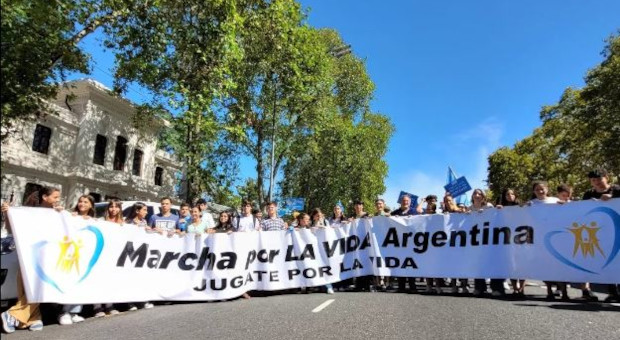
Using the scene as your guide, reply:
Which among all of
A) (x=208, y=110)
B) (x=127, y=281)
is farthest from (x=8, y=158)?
(x=208, y=110)

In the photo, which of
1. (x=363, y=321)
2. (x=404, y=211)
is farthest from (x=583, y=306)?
(x=404, y=211)

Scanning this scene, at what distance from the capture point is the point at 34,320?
240 inches

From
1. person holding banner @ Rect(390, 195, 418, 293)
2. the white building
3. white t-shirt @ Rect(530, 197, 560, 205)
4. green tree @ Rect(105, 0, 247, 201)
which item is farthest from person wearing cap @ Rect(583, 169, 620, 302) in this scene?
the white building

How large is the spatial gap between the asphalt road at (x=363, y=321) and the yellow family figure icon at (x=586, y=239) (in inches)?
34.0

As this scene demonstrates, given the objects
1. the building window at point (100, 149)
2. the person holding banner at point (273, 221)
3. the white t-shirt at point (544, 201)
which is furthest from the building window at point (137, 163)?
the white t-shirt at point (544, 201)

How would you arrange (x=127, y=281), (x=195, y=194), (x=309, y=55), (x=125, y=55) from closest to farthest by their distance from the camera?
(x=127, y=281) < (x=125, y=55) < (x=195, y=194) < (x=309, y=55)

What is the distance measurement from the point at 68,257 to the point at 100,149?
24692mm

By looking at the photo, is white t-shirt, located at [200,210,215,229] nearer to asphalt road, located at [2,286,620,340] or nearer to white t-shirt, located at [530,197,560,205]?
asphalt road, located at [2,286,620,340]

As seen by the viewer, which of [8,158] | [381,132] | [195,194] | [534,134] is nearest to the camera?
[8,158]

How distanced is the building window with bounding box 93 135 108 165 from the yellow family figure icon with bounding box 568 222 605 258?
87.0 feet

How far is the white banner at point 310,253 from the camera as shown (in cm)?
648

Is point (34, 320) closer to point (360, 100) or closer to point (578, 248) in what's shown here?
point (578, 248)

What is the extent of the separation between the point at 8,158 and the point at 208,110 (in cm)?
1857

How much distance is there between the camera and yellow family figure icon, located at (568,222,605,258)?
8125mm
